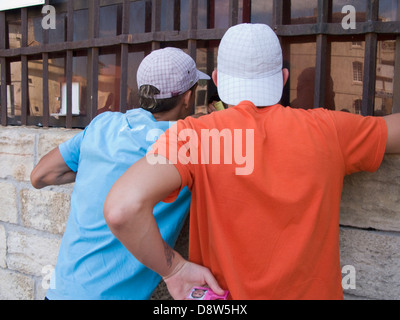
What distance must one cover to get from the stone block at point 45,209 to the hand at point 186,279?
53.7 inches

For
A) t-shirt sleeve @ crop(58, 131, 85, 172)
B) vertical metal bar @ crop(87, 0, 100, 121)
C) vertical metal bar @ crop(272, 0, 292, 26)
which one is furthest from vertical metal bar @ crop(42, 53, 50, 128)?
vertical metal bar @ crop(272, 0, 292, 26)

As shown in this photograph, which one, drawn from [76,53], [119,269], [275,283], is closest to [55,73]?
[76,53]

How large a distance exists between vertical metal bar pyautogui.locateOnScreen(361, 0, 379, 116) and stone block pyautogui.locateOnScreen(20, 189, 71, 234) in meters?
1.72

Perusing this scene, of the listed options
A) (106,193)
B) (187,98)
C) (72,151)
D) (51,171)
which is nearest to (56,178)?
(51,171)

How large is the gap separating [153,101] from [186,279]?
0.76 m

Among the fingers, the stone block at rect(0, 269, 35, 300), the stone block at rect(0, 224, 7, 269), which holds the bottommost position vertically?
the stone block at rect(0, 269, 35, 300)

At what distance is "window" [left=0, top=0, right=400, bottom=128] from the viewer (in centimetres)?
182

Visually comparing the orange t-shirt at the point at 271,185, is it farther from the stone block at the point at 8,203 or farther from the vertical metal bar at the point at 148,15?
the stone block at the point at 8,203

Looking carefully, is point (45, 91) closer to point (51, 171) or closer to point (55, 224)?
point (55, 224)

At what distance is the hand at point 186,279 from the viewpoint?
134cm

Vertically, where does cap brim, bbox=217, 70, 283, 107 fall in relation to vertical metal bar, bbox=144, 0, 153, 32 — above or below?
below

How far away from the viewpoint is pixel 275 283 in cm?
128

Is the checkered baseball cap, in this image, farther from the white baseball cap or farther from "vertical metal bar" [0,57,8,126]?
"vertical metal bar" [0,57,8,126]

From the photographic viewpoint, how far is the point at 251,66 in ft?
4.39
